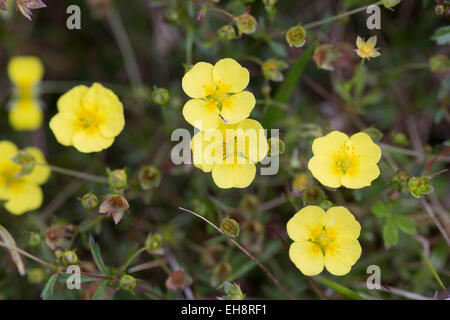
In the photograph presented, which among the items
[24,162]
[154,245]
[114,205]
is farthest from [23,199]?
[154,245]

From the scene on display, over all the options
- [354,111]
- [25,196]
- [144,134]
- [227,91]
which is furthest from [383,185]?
[25,196]

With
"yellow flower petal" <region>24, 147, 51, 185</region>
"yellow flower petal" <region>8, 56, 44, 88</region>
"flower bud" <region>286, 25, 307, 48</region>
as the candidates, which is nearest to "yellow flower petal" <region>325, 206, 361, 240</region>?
"flower bud" <region>286, 25, 307, 48</region>

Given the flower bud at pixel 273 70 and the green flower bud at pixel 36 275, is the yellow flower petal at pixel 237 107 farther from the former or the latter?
the green flower bud at pixel 36 275

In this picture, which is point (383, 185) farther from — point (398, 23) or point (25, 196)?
point (25, 196)

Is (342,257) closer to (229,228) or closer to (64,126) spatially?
(229,228)

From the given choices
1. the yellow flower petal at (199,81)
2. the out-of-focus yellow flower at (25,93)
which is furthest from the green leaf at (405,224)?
the out-of-focus yellow flower at (25,93)

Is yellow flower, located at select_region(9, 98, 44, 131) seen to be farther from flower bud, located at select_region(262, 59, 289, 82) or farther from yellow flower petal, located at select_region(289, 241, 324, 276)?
yellow flower petal, located at select_region(289, 241, 324, 276)
